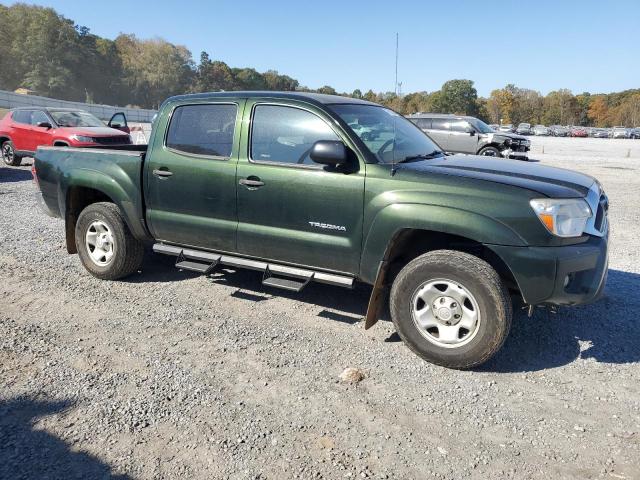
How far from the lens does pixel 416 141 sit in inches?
191

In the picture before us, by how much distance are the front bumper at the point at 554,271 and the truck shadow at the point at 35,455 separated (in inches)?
104

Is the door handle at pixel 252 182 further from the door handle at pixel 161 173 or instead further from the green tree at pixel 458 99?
the green tree at pixel 458 99

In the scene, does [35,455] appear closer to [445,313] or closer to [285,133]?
[445,313]

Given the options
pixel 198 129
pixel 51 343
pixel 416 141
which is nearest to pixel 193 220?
pixel 198 129

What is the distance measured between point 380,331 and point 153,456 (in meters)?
2.20

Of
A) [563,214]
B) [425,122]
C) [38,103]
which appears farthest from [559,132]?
[563,214]

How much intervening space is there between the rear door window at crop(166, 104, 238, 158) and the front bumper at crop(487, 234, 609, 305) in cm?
251

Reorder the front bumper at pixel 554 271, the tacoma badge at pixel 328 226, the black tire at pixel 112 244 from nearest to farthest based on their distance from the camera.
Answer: the front bumper at pixel 554 271
the tacoma badge at pixel 328 226
the black tire at pixel 112 244

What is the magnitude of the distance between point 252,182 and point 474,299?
2042 mm

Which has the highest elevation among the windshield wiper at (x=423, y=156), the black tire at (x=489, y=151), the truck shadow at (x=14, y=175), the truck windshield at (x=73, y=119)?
the truck windshield at (x=73, y=119)

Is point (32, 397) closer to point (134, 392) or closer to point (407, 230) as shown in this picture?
point (134, 392)

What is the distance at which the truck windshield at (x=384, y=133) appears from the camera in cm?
425

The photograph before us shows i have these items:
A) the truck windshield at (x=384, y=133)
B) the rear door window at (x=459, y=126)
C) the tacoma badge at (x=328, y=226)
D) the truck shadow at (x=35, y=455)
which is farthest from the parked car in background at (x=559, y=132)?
the truck shadow at (x=35, y=455)

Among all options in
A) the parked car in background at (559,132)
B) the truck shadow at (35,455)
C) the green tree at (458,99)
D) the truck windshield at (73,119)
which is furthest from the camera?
the green tree at (458,99)
